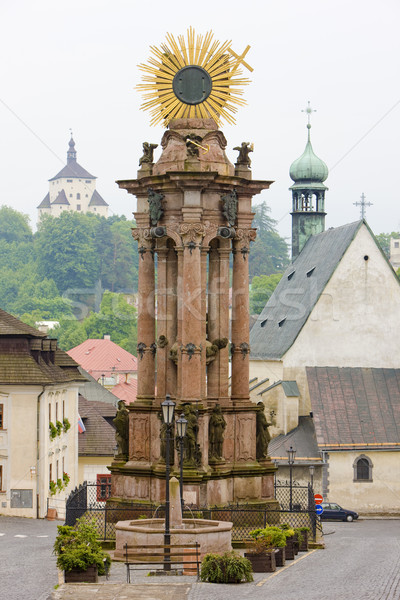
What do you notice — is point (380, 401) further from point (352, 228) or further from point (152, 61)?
point (152, 61)

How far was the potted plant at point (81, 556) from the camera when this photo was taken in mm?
25234

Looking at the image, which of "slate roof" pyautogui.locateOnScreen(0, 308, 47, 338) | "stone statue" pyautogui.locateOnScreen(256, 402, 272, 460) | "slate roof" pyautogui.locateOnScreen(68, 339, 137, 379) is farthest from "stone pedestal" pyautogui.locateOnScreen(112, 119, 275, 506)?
"slate roof" pyautogui.locateOnScreen(68, 339, 137, 379)

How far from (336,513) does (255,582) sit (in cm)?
3750

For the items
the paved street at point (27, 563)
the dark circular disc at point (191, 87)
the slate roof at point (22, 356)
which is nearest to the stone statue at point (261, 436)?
the paved street at point (27, 563)

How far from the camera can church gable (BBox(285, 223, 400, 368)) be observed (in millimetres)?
72875

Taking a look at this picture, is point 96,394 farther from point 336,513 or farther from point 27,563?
point 27,563

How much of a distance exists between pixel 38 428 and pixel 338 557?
23.9 m

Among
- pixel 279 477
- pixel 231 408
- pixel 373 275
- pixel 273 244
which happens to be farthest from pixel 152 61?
pixel 273 244

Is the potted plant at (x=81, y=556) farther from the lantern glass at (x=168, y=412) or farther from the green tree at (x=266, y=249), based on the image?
the green tree at (x=266, y=249)

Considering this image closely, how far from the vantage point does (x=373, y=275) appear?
7325cm

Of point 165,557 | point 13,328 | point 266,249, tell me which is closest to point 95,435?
point 13,328

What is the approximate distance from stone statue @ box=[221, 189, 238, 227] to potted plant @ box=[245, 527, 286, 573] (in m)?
8.70

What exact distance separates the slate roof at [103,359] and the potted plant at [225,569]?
298 ft

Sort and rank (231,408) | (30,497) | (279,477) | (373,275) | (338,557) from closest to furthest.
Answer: (338,557), (231,408), (30,497), (279,477), (373,275)
